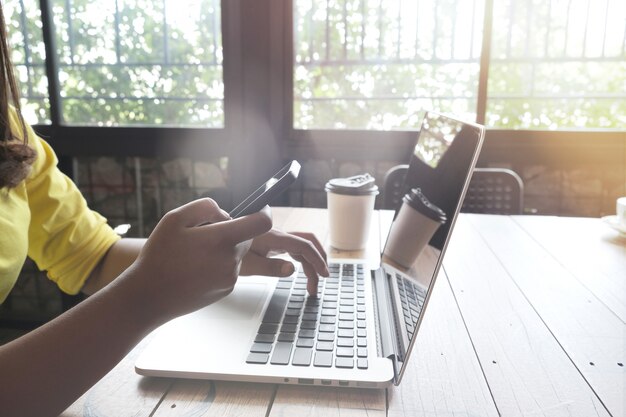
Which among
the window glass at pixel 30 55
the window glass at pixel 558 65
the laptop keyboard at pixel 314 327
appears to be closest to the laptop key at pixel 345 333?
the laptop keyboard at pixel 314 327

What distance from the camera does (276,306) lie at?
0.72m

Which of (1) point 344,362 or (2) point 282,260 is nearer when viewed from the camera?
(1) point 344,362

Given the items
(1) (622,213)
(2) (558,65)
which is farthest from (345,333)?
(2) (558,65)

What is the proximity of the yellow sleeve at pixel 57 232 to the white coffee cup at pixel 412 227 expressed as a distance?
52 centimetres

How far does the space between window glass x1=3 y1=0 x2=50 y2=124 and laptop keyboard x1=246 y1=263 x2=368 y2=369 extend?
194 cm

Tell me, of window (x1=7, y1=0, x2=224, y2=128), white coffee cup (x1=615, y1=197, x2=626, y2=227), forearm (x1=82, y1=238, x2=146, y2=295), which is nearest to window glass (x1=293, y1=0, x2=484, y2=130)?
window (x1=7, y1=0, x2=224, y2=128)

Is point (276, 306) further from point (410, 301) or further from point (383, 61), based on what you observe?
point (383, 61)

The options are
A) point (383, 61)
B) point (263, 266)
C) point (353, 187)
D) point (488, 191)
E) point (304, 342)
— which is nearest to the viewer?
point (304, 342)

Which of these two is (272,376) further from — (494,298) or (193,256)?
(494,298)

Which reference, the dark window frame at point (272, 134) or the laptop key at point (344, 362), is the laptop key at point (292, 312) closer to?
the laptop key at point (344, 362)

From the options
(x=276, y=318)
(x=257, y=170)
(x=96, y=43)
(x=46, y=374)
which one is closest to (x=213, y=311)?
(x=276, y=318)

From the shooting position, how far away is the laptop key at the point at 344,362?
1.86 feet

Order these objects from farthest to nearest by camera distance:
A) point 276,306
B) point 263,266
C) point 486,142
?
point 486,142
point 263,266
point 276,306

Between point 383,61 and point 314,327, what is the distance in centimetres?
171
